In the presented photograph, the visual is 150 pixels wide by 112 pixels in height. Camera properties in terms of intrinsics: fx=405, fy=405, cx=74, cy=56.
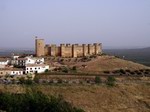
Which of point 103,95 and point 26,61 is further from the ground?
point 26,61

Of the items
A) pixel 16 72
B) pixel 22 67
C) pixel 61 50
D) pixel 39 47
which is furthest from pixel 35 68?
pixel 61 50

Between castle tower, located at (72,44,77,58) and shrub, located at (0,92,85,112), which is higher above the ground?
castle tower, located at (72,44,77,58)

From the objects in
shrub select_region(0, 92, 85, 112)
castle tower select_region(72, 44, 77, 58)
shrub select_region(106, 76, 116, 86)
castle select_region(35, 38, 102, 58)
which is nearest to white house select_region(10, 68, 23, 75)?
shrub select_region(106, 76, 116, 86)

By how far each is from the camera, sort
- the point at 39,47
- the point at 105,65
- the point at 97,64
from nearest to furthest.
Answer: the point at 97,64, the point at 105,65, the point at 39,47

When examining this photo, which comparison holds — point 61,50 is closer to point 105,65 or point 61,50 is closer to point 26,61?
point 105,65

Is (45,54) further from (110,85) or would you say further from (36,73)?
(110,85)

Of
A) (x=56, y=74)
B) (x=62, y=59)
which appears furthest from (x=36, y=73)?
(x=62, y=59)

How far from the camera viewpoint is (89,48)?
62906 mm

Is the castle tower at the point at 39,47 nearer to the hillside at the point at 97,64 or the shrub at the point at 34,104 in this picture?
the hillside at the point at 97,64

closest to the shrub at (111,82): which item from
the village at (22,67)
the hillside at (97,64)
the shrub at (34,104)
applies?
the village at (22,67)

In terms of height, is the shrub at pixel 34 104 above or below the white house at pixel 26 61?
below

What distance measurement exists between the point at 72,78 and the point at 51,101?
1930 centimetres

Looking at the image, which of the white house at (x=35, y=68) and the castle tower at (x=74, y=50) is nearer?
the white house at (x=35, y=68)

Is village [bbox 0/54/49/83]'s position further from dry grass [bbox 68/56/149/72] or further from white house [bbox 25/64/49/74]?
dry grass [bbox 68/56/149/72]
